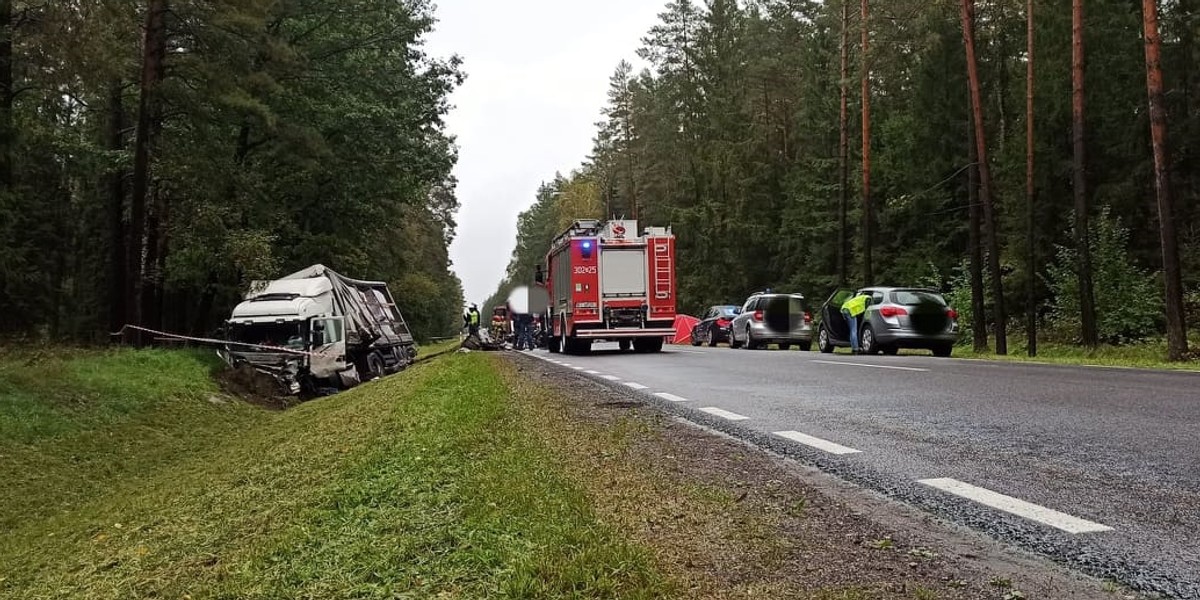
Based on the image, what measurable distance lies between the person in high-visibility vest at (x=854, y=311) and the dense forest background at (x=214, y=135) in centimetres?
1444

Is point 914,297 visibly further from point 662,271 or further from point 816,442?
point 816,442

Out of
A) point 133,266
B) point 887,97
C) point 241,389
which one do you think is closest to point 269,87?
point 133,266

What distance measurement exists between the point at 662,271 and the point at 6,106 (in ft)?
47.9

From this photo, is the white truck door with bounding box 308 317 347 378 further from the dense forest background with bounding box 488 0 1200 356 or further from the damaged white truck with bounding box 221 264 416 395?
the dense forest background with bounding box 488 0 1200 356

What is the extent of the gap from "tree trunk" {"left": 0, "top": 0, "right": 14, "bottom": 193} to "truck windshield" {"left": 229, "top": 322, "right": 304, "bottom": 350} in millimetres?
5330

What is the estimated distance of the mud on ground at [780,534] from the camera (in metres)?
2.90

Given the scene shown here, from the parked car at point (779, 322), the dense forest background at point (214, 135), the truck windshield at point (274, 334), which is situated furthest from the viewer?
the parked car at point (779, 322)

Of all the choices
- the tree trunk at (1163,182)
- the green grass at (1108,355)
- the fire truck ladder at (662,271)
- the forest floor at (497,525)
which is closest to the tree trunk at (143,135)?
the forest floor at (497,525)

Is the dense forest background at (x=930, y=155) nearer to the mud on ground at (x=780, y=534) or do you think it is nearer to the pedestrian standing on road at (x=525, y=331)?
the pedestrian standing on road at (x=525, y=331)

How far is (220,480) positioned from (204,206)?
17.5 metres

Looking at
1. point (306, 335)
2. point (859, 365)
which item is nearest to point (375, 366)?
point (306, 335)

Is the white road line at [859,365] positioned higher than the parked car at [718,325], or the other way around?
the parked car at [718,325]

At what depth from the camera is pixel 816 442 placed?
614cm

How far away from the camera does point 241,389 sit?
16078 mm
